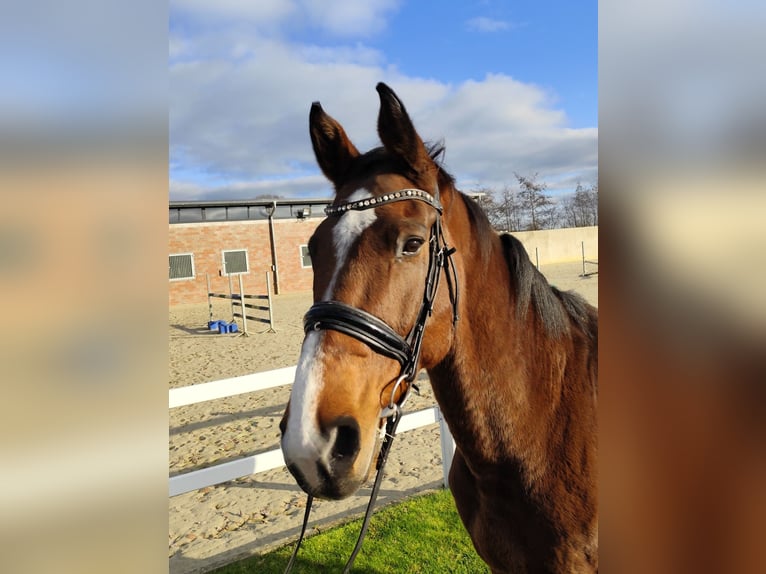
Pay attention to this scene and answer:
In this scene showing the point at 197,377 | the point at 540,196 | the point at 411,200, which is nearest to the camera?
the point at 411,200

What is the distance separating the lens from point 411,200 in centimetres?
189

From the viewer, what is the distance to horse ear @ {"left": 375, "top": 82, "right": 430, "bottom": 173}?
1897 millimetres

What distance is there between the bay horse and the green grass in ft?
6.26

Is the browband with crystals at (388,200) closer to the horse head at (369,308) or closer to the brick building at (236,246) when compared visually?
the horse head at (369,308)

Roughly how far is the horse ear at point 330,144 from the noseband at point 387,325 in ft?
1.35

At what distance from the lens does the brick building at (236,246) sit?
27688mm

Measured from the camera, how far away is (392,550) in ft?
13.5
